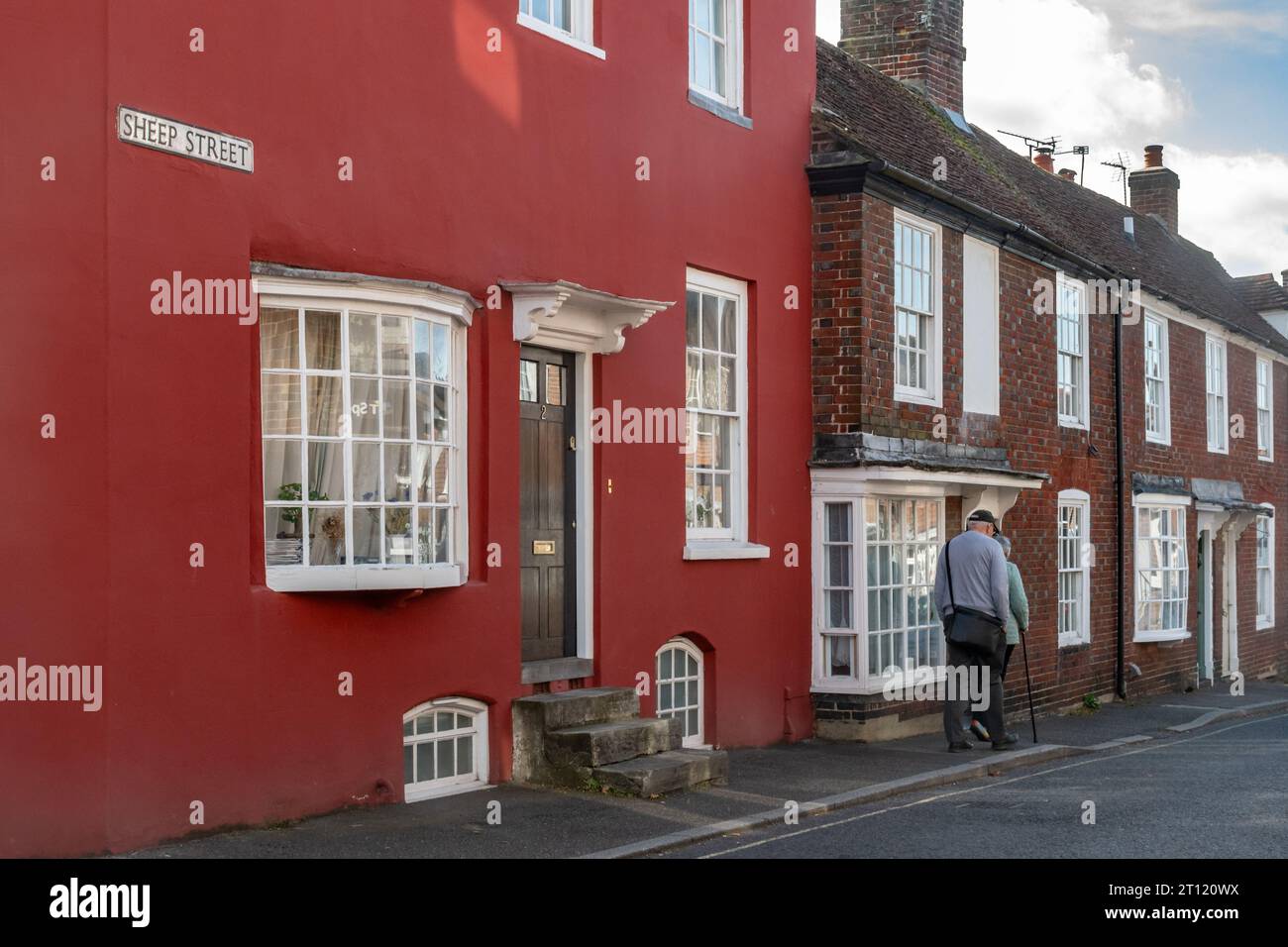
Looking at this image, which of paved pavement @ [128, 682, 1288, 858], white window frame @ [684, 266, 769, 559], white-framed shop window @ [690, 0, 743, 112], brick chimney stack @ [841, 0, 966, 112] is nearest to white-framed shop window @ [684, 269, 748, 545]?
white window frame @ [684, 266, 769, 559]

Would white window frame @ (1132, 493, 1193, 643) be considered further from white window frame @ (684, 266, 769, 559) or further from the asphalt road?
white window frame @ (684, 266, 769, 559)

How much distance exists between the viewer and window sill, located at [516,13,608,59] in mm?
10672

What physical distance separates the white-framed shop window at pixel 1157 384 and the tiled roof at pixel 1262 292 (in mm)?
7926

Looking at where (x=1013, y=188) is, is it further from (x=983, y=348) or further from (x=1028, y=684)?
(x=1028, y=684)

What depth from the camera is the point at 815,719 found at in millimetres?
13945

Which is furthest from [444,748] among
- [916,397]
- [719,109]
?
[916,397]

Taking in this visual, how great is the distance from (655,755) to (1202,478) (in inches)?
643

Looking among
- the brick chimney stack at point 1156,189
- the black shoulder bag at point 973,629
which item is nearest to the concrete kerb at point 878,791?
the black shoulder bag at point 973,629

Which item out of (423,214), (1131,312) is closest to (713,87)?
(423,214)

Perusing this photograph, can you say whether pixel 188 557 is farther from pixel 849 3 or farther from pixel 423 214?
pixel 849 3

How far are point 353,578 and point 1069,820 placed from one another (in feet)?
15.1

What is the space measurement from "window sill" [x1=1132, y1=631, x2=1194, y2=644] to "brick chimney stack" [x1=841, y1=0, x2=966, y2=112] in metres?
7.67

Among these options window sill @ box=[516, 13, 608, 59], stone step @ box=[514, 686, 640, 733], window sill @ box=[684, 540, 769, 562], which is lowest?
stone step @ box=[514, 686, 640, 733]

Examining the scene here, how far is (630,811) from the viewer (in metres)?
9.32
